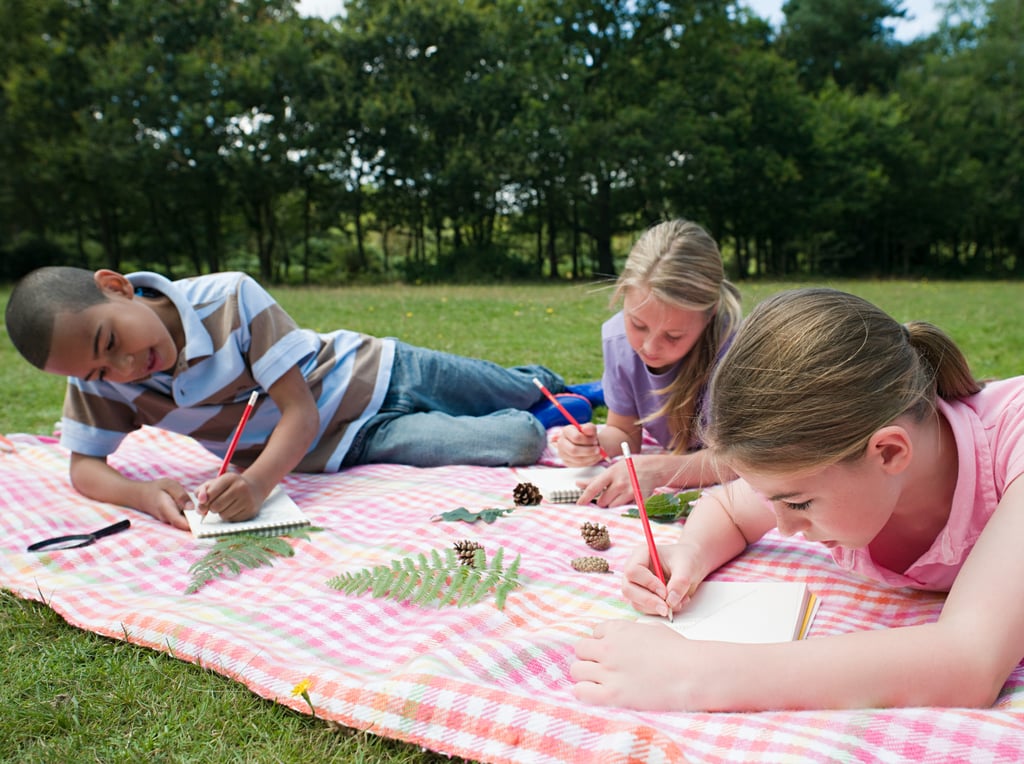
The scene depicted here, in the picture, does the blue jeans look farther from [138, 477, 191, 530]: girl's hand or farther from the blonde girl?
[138, 477, 191, 530]: girl's hand

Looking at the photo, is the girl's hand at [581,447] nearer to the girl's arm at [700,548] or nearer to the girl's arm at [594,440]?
the girl's arm at [594,440]

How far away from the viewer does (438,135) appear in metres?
21.9

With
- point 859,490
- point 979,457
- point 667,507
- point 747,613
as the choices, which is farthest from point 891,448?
point 667,507

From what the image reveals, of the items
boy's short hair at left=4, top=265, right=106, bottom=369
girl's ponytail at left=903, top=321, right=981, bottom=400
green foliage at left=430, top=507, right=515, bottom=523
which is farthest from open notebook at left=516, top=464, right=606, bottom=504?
boy's short hair at left=4, top=265, right=106, bottom=369

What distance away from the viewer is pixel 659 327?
2.79m

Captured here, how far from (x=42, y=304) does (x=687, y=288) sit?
202 centimetres

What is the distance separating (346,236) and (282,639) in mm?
23319

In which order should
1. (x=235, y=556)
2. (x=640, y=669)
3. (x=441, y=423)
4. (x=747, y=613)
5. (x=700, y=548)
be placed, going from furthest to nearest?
(x=441, y=423) → (x=235, y=556) → (x=700, y=548) → (x=747, y=613) → (x=640, y=669)

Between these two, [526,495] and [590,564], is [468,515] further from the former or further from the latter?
[590,564]

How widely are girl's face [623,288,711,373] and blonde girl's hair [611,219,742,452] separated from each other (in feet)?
0.08

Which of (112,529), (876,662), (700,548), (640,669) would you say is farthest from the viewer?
(112,529)

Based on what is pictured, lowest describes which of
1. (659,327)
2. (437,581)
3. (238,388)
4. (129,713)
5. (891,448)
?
(129,713)

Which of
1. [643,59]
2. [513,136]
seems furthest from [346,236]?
[643,59]

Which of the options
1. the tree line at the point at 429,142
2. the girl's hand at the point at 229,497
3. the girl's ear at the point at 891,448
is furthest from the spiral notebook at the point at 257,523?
the tree line at the point at 429,142
